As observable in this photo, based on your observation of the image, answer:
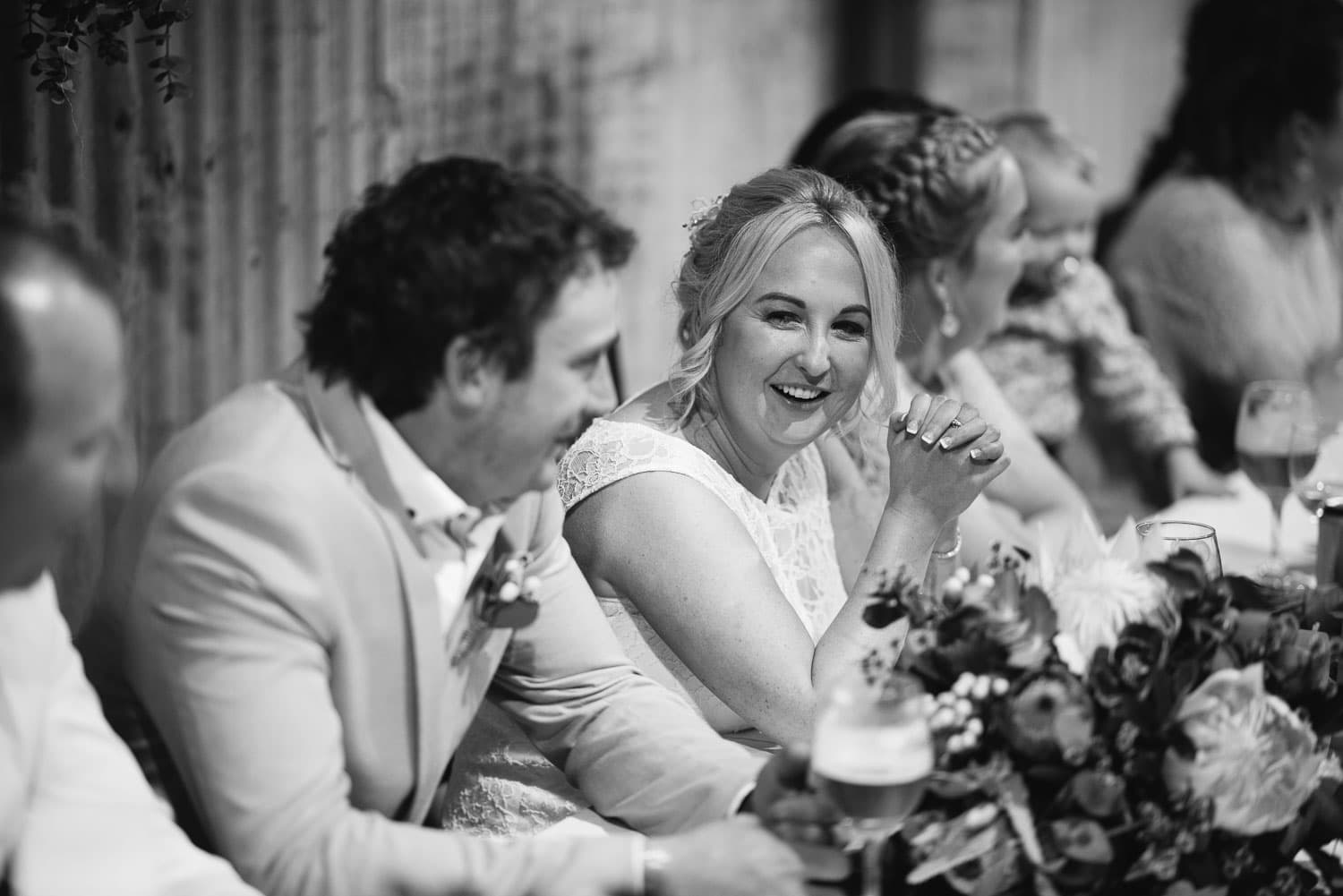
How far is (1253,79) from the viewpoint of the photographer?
195 inches

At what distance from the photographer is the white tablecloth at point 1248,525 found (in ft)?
10.4

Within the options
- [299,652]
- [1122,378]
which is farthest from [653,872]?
[1122,378]

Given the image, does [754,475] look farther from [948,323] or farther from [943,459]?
[948,323]

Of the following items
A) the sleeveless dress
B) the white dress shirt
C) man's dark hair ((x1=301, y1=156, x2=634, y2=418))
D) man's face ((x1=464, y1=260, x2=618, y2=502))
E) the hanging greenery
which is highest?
the hanging greenery

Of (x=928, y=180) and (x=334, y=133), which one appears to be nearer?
(x=928, y=180)

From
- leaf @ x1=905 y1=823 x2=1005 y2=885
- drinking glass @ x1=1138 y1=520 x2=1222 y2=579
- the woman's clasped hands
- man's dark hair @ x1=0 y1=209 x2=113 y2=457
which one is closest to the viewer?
man's dark hair @ x1=0 y1=209 x2=113 y2=457

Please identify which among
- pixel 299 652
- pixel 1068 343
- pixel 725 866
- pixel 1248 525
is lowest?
pixel 1248 525

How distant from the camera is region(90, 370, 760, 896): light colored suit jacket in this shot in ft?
5.14

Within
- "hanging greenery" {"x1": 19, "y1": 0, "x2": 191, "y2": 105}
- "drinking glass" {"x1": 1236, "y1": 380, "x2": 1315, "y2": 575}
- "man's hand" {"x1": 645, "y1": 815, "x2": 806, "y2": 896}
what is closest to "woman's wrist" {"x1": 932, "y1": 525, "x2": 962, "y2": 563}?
"drinking glass" {"x1": 1236, "y1": 380, "x2": 1315, "y2": 575}

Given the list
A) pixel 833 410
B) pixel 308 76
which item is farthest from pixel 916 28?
pixel 833 410

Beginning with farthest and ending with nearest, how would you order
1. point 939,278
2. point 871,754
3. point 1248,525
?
point 1248,525 < point 939,278 < point 871,754

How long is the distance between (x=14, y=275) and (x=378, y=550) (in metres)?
0.49

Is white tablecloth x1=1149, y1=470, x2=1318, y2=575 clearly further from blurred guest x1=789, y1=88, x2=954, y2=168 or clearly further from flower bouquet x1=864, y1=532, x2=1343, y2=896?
flower bouquet x1=864, y1=532, x2=1343, y2=896

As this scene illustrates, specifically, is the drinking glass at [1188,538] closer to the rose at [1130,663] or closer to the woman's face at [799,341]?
the rose at [1130,663]
